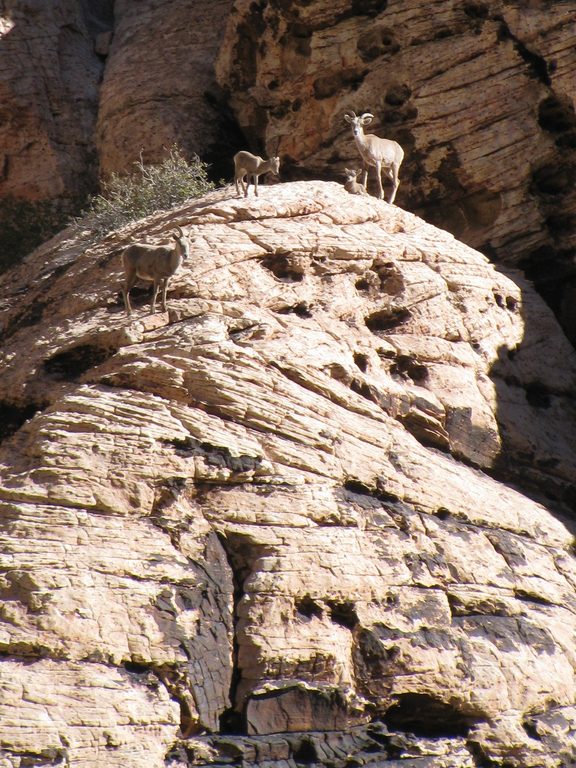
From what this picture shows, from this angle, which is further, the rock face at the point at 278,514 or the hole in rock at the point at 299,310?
the hole in rock at the point at 299,310

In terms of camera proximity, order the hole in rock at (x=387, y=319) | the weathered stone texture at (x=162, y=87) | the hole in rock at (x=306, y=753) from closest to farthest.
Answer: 1. the hole in rock at (x=306, y=753)
2. the hole in rock at (x=387, y=319)
3. the weathered stone texture at (x=162, y=87)

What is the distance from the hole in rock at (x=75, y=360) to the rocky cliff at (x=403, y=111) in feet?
25.0

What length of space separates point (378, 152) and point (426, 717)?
856 cm

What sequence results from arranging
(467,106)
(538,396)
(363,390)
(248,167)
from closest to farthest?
(363,390)
(248,167)
(538,396)
(467,106)

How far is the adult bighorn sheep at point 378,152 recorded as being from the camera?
53.0ft

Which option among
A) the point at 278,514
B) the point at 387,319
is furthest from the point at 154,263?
the point at 278,514

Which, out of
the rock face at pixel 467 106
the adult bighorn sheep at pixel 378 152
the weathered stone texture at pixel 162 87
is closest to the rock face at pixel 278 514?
the adult bighorn sheep at pixel 378 152

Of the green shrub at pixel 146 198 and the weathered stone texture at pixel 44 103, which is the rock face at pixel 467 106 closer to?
the green shrub at pixel 146 198

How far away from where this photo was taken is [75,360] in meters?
12.3

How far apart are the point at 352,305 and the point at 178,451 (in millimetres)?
3610

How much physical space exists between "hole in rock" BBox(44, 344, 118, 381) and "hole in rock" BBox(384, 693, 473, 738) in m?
4.59

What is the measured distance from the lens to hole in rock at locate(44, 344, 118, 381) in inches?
477

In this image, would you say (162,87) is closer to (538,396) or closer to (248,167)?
(248,167)

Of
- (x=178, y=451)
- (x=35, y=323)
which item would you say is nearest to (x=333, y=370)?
(x=178, y=451)
